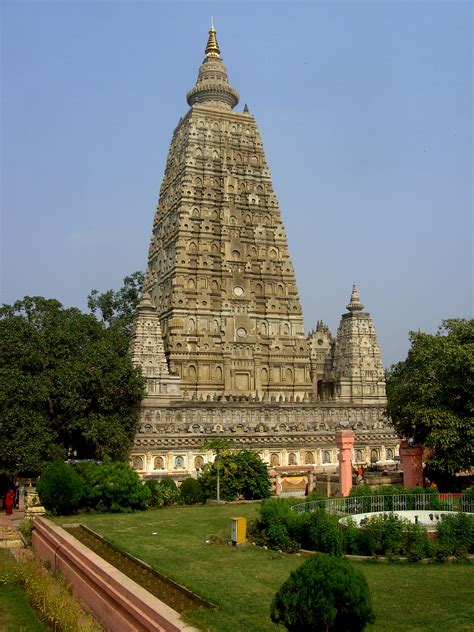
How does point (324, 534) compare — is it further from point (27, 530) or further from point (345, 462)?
point (345, 462)

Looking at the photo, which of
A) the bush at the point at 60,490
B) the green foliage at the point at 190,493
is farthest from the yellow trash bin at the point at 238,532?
the green foliage at the point at 190,493

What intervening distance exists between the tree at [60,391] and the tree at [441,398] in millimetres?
16586

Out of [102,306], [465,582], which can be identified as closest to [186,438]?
[102,306]

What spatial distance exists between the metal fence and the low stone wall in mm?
7986

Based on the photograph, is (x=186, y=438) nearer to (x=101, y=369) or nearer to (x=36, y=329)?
(x=101, y=369)

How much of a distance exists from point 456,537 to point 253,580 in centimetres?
541

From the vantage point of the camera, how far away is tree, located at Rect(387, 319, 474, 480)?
2784cm

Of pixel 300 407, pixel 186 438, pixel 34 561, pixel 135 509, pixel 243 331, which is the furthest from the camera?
pixel 243 331

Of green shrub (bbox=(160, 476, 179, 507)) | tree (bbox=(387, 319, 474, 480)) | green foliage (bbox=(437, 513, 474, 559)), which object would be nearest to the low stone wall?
green foliage (bbox=(437, 513, 474, 559))

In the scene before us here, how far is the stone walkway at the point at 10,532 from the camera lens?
2270 cm

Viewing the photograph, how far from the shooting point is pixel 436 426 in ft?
93.6

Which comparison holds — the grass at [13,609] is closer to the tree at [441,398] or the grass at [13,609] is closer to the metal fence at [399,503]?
the metal fence at [399,503]

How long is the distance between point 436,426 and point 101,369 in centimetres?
1986

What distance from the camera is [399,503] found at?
21.4 metres
